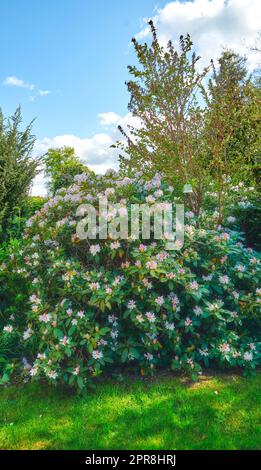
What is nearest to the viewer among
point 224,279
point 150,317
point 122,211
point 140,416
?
point 140,416

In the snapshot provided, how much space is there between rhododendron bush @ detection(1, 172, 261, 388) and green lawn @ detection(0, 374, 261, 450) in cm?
21

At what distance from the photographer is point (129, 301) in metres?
4.32

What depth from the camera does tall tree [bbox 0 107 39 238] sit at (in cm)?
720

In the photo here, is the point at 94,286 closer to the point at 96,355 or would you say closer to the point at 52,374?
the point at 96,355

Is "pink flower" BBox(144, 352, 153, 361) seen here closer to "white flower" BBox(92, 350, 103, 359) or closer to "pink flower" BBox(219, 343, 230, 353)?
"white flower" BBox(92, 350, 103, 359)

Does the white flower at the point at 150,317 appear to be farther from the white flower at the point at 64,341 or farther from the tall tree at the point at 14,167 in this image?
the tall tree at the point at 14,167

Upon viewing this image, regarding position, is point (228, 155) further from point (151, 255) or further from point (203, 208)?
point (151, 255)

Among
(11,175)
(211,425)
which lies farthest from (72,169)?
(211,425)

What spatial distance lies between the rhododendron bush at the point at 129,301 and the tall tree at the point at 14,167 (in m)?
2.32

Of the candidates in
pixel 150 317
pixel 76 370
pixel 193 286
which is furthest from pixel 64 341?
pixel 193 286

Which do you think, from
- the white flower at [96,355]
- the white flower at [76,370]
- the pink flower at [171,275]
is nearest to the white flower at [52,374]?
the white flower at [76,370]

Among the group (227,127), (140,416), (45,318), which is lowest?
(140,416)

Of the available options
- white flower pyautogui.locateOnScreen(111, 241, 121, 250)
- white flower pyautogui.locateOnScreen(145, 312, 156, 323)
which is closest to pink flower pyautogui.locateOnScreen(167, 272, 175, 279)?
white flower pyautogui.locateOnScreen(145, 312, 156, 323)

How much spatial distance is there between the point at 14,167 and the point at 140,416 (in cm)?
509
